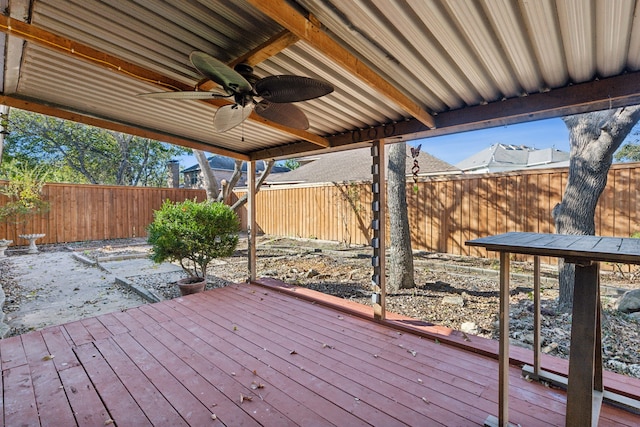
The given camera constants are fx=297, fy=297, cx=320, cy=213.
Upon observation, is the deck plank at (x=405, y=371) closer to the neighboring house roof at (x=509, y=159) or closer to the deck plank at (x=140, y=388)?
the deck plank at (x=140, y=388)

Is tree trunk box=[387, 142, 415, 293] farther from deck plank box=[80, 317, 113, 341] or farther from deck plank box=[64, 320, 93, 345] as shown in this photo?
deck plank box=[64, 320, 93, 345]

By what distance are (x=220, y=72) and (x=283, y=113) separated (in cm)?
62

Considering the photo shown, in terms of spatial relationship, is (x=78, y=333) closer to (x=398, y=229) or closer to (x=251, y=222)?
(x=251, y=222)

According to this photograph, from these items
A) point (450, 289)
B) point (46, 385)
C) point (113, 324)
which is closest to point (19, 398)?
point (46, 385)

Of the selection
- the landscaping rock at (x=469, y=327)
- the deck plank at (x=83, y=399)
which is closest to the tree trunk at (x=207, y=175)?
the deck plank at (x=83, y=399)

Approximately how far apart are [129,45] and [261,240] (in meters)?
8.21

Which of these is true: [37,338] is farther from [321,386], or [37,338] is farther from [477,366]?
[477,366]

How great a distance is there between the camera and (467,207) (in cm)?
642

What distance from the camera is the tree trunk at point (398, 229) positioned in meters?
4.64

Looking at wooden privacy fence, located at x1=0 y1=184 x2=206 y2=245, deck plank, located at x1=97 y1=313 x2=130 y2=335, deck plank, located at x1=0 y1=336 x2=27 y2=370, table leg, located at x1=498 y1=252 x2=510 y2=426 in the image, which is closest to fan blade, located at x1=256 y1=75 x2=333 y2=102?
table leg, located at x1=498 y1=252 x2=510 y2=426

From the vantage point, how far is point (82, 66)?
2.07 meters

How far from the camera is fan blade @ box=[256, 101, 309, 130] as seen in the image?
2092mm

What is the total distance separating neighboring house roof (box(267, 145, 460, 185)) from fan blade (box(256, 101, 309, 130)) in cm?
677

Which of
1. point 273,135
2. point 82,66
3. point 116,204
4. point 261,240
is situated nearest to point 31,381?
point 82,66
